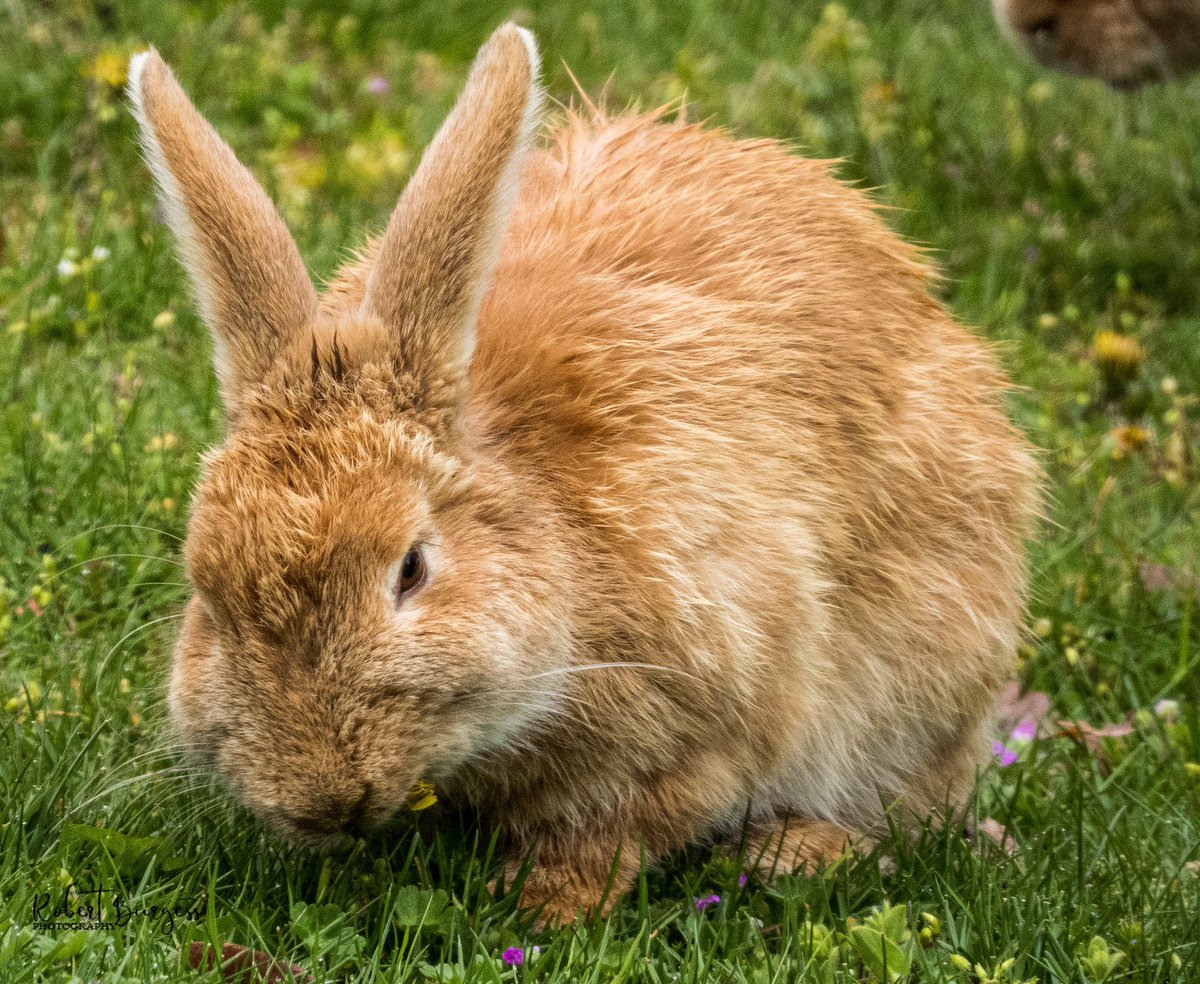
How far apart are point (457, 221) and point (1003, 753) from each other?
1802 millimetres

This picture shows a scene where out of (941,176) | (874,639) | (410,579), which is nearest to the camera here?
(410,579)

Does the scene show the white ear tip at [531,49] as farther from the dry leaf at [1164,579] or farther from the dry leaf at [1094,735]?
the dry leaf at [1164,579]

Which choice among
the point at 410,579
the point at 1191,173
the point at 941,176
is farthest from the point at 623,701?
the point at 1191,173

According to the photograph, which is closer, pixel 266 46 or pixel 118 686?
pixel 118 686

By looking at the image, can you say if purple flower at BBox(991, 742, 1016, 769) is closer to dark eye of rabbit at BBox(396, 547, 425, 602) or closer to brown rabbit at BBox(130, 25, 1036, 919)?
brown rabbit at BBox(130, 25, 1036, 919)

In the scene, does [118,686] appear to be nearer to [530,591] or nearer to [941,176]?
[530,591]

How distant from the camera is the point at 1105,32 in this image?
5195 millimetres

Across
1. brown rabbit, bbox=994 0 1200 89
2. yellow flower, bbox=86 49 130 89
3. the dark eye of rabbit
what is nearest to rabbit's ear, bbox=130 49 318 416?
the dark eye of rabbit

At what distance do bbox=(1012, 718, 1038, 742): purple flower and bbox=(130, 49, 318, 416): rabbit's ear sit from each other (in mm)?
1934

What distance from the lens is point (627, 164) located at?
369 cm

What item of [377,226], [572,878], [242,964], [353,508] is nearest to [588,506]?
[353,508]

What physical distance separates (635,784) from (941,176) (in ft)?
11.4

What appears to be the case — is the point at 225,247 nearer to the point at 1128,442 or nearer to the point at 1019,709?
the point at 1019,709

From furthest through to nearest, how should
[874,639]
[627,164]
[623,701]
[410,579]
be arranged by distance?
[627,164]
[874,639]
[623,701]
[410,579]
